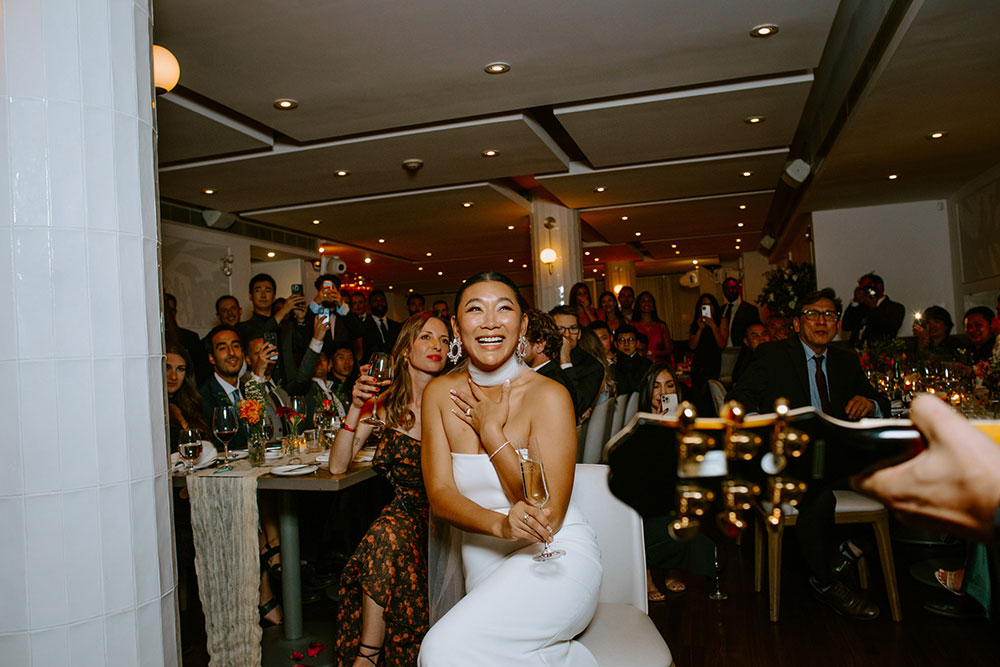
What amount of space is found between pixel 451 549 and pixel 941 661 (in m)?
2.01

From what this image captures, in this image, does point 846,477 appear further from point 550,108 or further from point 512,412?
point 550,108

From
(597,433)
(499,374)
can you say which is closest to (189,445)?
(499,374)

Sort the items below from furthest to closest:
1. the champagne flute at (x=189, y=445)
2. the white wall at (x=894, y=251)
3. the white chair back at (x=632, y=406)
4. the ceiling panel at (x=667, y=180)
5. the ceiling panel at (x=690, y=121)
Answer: the white wall at (x=894, y=251) → the ceiling panel at (x=667, y=180) → the ceiling panel at (x=690, y=121) → the white chair back at (x=632, y=406) → the champagne flute at (x=189, y=445)

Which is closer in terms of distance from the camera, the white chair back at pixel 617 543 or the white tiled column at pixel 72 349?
the white tiled column at pixel 72 349

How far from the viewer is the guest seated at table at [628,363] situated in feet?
18.1

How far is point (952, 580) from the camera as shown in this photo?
3410 mm

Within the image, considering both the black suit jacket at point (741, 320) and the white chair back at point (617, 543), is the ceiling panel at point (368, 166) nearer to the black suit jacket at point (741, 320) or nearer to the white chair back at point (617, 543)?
the black suit jacket at point (741, 320)

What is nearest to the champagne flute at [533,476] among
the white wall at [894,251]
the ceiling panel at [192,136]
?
the ceiling panel at [192,136]

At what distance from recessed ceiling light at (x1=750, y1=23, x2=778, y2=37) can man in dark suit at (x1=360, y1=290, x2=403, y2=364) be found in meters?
4.53

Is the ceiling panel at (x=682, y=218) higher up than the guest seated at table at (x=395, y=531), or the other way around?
the ceiling panel at (x=682, y=218)

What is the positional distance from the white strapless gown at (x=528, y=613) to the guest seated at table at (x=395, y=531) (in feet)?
3.08

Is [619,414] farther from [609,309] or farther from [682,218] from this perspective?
[682,218]

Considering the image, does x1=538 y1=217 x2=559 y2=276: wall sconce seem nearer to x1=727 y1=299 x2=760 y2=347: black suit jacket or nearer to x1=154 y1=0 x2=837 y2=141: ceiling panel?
x1=727 y1=299 x2=760 y2=347: black suit jacket

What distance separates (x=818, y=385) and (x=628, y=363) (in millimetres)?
2142
